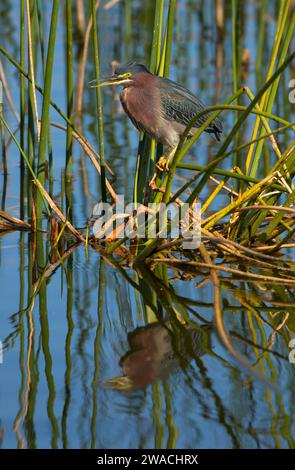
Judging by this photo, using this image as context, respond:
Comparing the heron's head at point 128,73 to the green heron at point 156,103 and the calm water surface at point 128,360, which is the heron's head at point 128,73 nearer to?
the green heron at point 156,103

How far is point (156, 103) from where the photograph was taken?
5.38 meters

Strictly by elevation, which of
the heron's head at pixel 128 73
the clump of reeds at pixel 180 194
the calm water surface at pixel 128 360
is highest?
the heron's head at pixel 128 73

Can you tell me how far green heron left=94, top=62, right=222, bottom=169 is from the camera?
5215 mm

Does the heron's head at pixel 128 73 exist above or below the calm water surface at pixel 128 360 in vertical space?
above

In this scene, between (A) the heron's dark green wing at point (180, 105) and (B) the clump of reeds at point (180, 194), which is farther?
(A) the heron's dark green wing at point (180, 105)

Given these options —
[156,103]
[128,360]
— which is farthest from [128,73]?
[128,360]

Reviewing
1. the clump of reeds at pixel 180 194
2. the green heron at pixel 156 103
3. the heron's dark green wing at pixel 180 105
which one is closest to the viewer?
the clump of reeds at pixel 180 194

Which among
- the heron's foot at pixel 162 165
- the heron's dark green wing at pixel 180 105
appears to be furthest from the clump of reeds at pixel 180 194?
the heron's dark green wing at pixel 180 105

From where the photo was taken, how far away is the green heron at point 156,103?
5215 millimetres

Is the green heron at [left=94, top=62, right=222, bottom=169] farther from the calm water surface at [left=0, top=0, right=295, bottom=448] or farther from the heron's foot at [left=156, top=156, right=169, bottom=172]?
the calm water surface at [left=0, top=0, right=295, bottom=448]

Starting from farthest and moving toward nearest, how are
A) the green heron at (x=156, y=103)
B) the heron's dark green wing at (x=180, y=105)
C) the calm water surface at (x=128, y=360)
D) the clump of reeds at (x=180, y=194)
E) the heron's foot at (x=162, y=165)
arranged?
the heron's dark green wing at (x=180, y=105) → the green heron at (x=156, y=103) → the heron's foot at (x=162, y=165) → the clump of reeds at (x=180, y=194) → the calm water surface at (x=128, y=360)

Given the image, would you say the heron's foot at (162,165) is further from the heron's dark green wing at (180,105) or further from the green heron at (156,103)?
the heron's dark green wing at (180,105)

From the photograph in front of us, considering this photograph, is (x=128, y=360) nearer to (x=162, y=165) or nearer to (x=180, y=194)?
(x=180, y=194)

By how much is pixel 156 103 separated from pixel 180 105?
164mm
